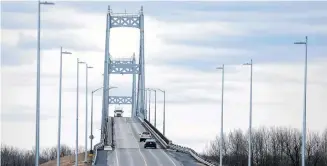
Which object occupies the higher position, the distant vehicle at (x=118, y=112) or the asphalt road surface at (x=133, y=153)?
the distant vehicle at (x=118, y=112)

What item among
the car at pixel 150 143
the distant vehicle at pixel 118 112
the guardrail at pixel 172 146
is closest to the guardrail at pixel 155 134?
the guardrail at pixel 172 146

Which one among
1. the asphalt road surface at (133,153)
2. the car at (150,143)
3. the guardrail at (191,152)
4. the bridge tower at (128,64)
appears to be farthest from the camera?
the bridge tower at (128,64)

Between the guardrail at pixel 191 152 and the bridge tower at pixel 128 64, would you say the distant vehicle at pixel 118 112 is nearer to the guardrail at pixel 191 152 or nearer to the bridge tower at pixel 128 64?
the bridge tower at pixel 128 64

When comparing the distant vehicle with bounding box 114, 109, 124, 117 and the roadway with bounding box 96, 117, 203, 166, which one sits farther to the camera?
the distant vehicle with bounding box 114, 109, 124, 117

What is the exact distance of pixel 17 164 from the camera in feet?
612

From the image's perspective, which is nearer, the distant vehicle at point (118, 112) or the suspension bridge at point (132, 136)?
the suspension bridge at point (132, 136)

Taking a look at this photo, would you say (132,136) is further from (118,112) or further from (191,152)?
(118,112)

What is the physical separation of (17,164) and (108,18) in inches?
1272

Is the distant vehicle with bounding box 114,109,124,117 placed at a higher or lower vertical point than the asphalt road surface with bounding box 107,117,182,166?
higher

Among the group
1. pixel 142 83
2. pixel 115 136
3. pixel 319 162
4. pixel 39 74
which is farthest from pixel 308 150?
pixel 39 74

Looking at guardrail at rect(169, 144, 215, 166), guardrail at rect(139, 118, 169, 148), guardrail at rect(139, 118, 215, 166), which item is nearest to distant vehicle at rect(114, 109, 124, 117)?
guardrail at rect(139, 118, 169, 148)

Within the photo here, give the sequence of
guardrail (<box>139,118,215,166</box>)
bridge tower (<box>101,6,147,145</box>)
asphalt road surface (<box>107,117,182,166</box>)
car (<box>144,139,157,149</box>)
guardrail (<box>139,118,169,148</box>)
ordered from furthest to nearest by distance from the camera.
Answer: bridge tower (<box>101,6,147,145</box>), guardrail (<box>139,118,169,148</box>), car (<box>144,139,157,149</box>), guardrail (<box>139,118,215,166</box>), asphalt road surface (<box>107,117,182,166</box>)

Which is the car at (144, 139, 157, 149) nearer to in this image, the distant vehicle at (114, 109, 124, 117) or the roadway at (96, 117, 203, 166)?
the roadway at (96, 117, 203, 166)

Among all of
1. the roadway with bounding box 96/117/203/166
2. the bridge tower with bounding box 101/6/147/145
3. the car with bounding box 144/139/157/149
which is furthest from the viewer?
the bridge tower with bounding box 101/6/147/145
